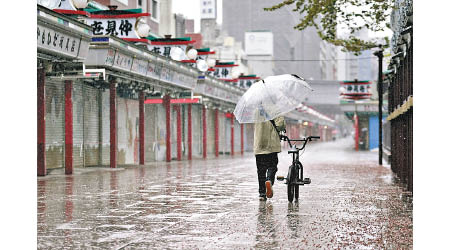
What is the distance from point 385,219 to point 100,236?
408cm

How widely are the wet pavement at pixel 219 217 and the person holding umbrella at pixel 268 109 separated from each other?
792mm

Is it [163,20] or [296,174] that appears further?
[163,20]

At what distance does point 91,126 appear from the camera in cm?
2856

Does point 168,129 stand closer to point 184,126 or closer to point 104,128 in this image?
point 104,128

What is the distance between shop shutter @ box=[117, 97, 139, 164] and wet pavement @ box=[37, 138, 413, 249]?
14486 mm

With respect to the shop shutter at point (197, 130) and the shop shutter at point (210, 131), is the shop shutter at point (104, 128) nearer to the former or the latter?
the shop shutter at point (197, 130)

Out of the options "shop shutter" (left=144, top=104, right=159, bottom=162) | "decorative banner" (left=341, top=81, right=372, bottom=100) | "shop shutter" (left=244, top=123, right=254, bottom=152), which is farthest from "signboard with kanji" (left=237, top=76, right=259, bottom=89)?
"shop shutter" (left=144, top=104, right=159, bottom=162)

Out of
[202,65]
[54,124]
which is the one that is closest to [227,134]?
[202,65]

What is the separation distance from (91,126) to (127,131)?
4275mm

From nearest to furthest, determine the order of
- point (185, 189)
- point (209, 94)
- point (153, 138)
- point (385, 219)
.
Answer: point (385, 219) < point (185, 189) < point (153, 138) < point (209, 94)
